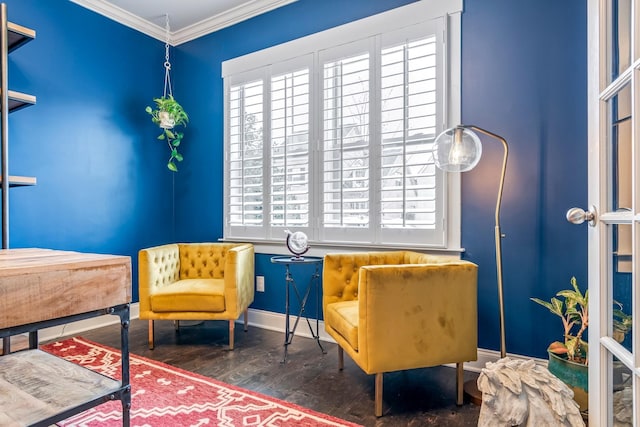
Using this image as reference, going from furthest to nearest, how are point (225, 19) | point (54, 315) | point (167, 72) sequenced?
point (167, 72), point (225, 19), point (54, 315)

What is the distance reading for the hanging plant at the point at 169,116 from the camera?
11.4ft

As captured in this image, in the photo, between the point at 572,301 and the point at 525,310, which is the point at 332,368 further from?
the point at 572,301

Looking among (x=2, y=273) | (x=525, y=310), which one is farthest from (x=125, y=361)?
(x=525, y=310)

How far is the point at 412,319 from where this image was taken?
1.86 metres

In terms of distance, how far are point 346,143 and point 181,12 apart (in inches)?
84.1

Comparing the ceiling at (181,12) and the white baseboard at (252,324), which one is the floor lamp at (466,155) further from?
the ceiling at (181,12)

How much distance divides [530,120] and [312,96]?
5.33ft

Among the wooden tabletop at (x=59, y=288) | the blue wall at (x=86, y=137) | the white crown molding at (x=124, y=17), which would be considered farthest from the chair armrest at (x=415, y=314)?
the white crown molding at (x=124, y=17)

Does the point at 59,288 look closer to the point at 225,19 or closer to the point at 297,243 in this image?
the point at 297,243

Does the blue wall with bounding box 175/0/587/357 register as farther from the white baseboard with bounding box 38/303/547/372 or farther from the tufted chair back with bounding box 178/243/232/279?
the tufted chair back with bounding box 178/243/232/279

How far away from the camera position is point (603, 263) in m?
1.08

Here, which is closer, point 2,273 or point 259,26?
point 2,273

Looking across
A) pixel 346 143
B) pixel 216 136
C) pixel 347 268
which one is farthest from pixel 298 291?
pixel 216 136

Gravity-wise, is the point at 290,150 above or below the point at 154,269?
above
